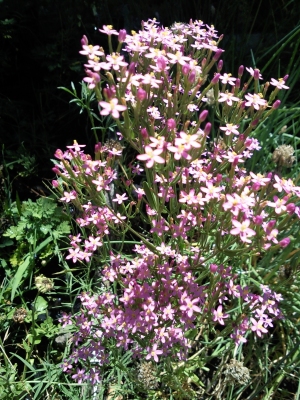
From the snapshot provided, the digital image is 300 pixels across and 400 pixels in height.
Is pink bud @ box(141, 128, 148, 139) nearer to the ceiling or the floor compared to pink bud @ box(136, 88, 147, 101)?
nearer to the floor

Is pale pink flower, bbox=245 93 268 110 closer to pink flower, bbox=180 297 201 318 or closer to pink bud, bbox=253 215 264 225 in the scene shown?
pink bud, bbox=253 215 264 225

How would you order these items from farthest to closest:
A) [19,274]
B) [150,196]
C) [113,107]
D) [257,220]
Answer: [19,274] < [150,196] < [257,220] < [113,107]

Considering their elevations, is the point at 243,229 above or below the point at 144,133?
below

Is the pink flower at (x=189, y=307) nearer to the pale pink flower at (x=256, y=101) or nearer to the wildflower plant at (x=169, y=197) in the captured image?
the wildflower plant at (x=169, y=197)

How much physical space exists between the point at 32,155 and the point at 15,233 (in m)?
0.64

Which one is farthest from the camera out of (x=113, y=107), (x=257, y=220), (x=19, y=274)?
(x=19, y=274)

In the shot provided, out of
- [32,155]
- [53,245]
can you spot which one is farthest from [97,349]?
[32,155]

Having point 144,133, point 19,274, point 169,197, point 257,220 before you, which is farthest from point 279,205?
point 19,274

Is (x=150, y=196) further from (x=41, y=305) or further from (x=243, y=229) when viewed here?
(x=41, y=305)

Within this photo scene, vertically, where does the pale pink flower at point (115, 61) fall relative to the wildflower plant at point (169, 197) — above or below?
above

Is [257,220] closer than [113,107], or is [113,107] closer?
[113,107]

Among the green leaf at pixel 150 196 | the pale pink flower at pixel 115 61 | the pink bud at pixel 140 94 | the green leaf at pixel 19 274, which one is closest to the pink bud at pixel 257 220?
the green leaf at pixel 150 196

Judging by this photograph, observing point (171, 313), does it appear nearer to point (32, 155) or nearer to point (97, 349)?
point (97, 349)

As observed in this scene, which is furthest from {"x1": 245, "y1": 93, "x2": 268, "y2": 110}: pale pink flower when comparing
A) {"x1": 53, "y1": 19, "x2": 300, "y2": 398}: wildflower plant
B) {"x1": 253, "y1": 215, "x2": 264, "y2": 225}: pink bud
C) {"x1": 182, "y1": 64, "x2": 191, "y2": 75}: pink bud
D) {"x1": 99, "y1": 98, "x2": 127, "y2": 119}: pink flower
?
{"x1": 99, "y1": 98, "x2": 127, "y2": 119}: pink flower
